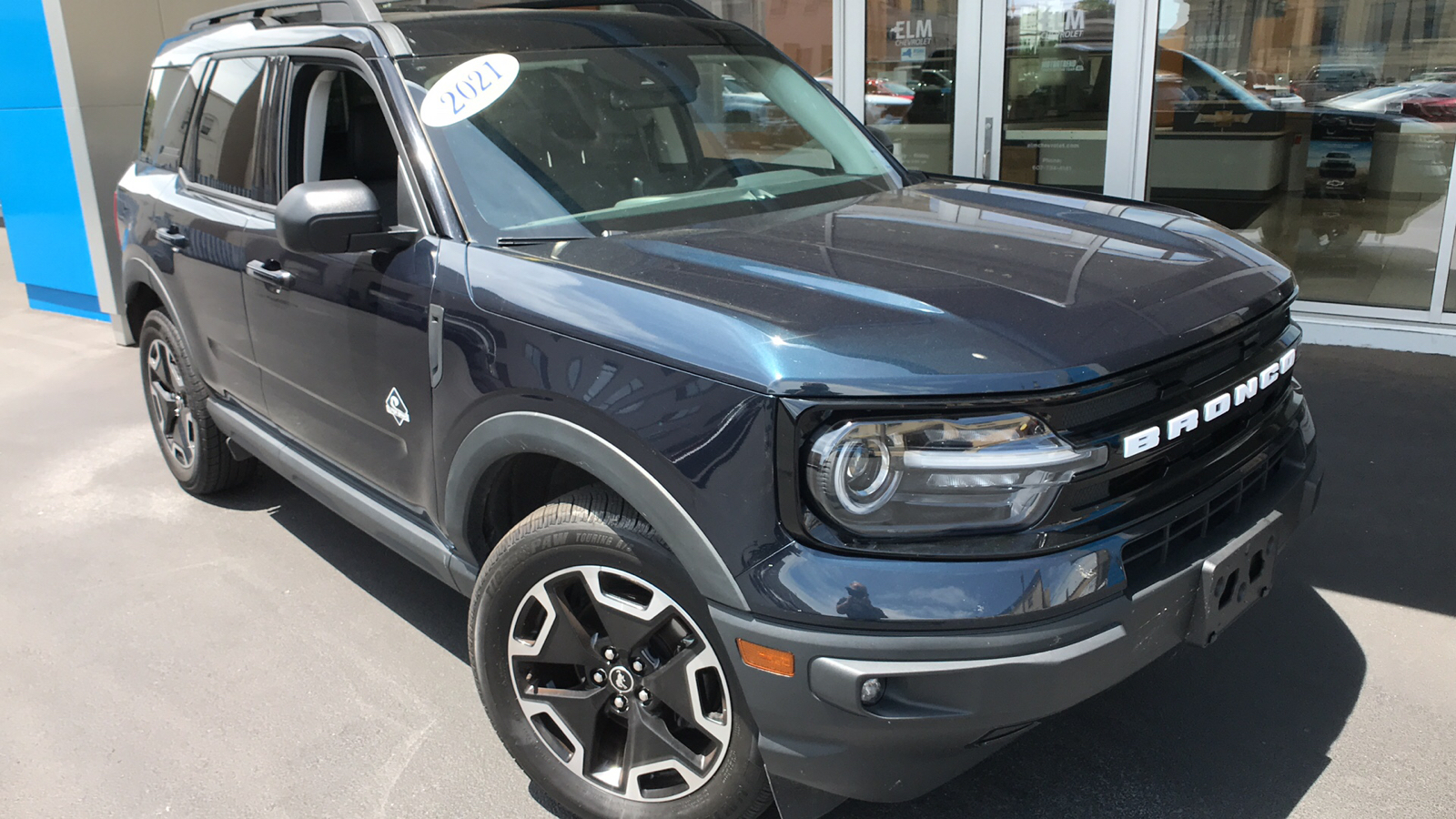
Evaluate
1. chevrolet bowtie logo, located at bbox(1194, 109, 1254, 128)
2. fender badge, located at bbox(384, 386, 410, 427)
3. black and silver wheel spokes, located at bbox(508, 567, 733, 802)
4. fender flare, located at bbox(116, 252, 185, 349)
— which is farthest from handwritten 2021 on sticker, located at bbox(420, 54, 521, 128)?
chevrolet bowtie logo, located at bbox(1194, 109, 1254, 128)

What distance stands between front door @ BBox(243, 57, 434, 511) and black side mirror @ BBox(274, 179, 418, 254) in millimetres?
88

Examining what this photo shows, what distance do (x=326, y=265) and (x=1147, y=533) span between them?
225cm

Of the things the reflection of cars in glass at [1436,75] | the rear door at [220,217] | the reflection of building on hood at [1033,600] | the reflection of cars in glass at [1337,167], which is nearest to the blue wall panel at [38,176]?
the rear door at [220,217]

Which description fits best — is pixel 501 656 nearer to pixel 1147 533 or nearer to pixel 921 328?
pixel 921 328

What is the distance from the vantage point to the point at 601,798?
8.04ft

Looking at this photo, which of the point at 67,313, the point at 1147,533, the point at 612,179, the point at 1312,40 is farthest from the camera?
the point at 67,313

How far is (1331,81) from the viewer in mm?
6762

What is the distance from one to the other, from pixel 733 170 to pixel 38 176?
7432mm

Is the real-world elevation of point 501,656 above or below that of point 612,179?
below

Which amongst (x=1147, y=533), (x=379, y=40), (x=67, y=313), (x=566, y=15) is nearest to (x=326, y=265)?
(x=379, y=40)

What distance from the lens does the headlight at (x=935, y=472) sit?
191 cm

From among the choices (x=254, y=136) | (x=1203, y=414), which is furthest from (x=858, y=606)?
(x=254, y=136)

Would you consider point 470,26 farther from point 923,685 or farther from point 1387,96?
point 1387,96

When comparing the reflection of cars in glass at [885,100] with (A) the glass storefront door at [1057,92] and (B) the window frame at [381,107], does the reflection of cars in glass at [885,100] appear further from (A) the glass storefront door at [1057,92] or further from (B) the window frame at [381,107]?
(B) the window frame at [381,107]
